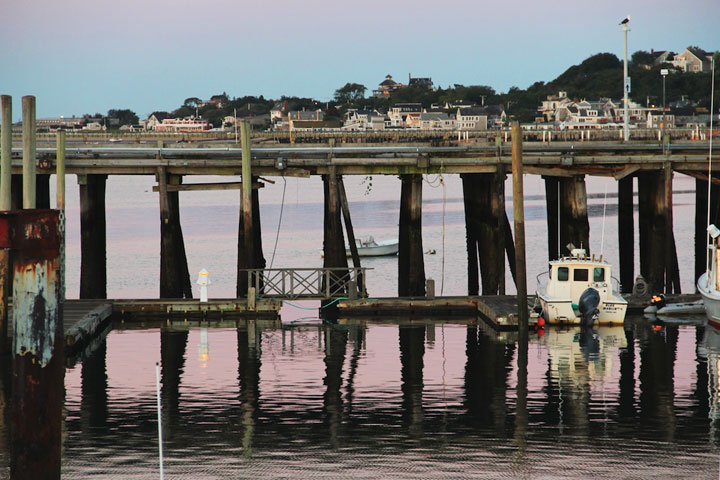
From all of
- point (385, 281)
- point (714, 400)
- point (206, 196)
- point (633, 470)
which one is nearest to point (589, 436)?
point (633, 470)

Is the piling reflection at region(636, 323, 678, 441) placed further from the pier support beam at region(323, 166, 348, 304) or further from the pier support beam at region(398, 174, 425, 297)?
the pier support beam at region(323, 166, 348, 304)

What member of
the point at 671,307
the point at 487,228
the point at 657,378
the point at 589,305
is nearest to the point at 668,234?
the point at 671,307

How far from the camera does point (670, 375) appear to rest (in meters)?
26.3

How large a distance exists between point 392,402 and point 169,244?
12.5 meters

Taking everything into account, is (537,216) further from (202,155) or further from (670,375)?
(670,375)

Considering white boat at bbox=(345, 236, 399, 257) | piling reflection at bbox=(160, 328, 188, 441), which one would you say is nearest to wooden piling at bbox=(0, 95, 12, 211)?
piling reflection at bbox=(160, 328, 188, 441)

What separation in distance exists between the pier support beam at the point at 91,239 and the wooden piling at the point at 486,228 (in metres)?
12.1

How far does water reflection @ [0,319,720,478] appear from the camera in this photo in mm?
18500

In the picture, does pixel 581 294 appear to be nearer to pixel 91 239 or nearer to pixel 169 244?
pixel 169 244

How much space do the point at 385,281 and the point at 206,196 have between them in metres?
103

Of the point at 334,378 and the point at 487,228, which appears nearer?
the point at 334,378

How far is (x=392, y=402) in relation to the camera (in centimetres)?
2305

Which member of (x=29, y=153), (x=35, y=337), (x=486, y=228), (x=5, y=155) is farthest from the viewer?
(x=486, y=228)

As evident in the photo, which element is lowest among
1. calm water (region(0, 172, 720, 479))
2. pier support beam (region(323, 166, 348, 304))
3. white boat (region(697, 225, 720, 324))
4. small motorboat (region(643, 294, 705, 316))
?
calm water (region(0, 172, 720, 479))
